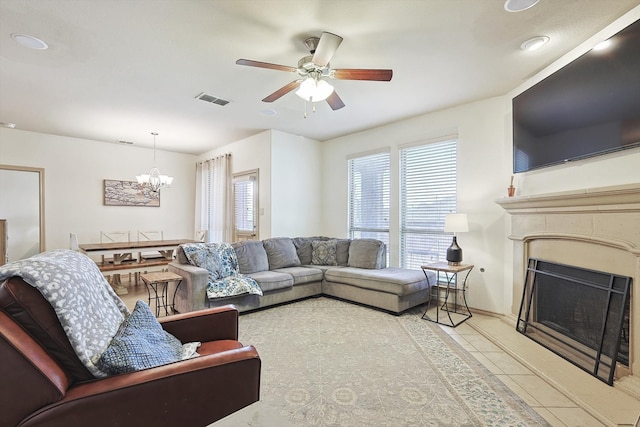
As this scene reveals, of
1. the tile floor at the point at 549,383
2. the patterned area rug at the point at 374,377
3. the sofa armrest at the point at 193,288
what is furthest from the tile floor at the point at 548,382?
the sofa armrest at the point at 193,288

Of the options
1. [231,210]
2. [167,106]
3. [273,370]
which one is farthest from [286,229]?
[273,370]

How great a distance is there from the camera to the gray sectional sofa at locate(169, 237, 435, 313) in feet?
12.4

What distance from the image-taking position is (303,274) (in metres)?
4.50

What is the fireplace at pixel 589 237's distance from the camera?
221cm

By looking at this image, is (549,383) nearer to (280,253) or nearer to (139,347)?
(139,347)

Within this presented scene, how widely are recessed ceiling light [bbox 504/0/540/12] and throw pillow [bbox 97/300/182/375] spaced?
3003mm

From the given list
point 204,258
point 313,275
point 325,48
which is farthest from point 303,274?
point 325,48

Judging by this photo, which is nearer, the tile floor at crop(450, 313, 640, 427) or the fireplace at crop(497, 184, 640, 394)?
the tile floor at crop(450, 313, 640, 427)

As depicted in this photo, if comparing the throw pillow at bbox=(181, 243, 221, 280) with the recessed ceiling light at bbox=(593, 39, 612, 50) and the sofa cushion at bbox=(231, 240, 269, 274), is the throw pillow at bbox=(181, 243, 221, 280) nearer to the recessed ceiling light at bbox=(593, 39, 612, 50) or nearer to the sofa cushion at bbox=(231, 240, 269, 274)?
the sofa cushion at bbox=(231, 240, 269, 274)

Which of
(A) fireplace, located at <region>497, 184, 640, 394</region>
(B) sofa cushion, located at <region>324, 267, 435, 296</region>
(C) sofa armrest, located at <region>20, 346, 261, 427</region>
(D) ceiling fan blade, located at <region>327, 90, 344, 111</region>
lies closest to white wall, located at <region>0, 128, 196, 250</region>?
(B) sofa cushion, located at <region>324, 267, 435, 296</region>

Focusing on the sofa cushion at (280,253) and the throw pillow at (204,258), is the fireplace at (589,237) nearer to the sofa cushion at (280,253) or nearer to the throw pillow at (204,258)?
the sofa cushion at (280,253)

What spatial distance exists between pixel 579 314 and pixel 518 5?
2.62 meters

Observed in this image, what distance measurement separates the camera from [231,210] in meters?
6.25

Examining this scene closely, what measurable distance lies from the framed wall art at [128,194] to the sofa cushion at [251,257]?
3690 millimetres
